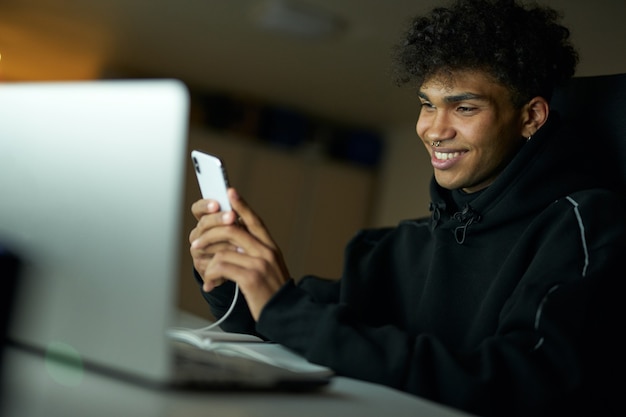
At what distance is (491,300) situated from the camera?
1254mm

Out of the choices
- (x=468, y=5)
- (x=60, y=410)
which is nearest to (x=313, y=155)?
(x=468, y=5)

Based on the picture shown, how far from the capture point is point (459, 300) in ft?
4.50

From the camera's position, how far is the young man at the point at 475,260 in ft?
3.14

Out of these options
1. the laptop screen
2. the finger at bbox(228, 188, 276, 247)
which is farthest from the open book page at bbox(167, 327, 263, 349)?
the laptop screen

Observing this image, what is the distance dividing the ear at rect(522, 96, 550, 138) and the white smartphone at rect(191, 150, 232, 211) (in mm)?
758

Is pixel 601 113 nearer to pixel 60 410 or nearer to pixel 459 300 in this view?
pixel 459 300

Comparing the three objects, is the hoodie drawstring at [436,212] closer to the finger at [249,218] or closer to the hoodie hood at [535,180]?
the hoodie hood at [535,180]

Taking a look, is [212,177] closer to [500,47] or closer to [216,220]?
[216,220]

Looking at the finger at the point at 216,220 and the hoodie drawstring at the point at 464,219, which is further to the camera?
the hoodie drawstring at the point at 464,219

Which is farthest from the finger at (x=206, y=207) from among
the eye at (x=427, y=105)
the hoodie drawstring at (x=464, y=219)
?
the eye at (x=427, y=105)

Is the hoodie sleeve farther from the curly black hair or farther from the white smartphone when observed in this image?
the curly black hair

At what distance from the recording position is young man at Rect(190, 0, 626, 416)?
0.96 meters

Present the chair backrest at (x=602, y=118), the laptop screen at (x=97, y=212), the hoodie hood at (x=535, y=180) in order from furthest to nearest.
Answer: the chair backrest at (x=602, y=118), the hoodie hood at (x=535, y=180), the laptop screen at (x=97, y=212)

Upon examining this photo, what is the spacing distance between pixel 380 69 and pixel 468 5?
118 inches
